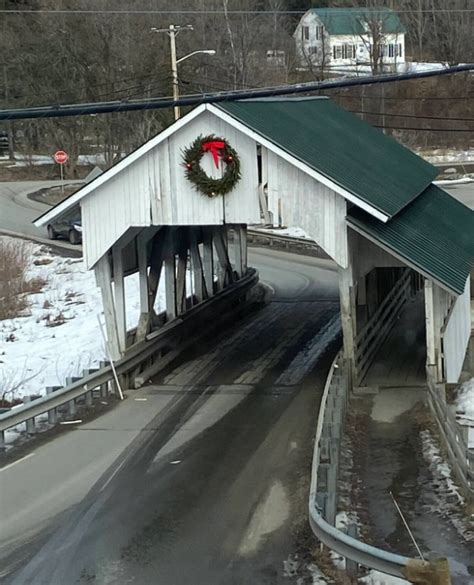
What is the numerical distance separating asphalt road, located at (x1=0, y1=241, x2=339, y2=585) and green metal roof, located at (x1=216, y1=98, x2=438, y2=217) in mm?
3422

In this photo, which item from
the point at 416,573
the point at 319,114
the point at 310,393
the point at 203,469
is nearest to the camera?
the point at 416,573

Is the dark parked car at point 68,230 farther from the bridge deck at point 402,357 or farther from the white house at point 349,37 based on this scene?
the white house at point 349,37

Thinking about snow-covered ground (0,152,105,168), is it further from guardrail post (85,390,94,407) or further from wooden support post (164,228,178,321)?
guardrail post (85,390,94,407)

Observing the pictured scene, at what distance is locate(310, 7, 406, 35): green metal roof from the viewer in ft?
261

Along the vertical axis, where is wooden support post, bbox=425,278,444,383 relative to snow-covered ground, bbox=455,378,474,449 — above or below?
above

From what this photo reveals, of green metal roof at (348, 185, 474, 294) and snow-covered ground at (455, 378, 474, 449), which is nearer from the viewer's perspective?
green metal roof at (348, 185, 474, 294)

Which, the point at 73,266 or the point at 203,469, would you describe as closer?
the point at 203,469

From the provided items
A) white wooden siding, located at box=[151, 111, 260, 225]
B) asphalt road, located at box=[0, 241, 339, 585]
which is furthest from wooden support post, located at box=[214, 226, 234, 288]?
white wooden siding, located at box=[151, 111, 260, 225]

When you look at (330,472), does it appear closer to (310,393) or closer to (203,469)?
(203,469)

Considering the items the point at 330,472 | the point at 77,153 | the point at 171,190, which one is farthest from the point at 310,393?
the point at 77,153

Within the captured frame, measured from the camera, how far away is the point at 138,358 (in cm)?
1822

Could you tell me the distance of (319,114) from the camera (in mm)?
23094

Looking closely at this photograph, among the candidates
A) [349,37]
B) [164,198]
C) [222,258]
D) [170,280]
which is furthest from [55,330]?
[349,37]

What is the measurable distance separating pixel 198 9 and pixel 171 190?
61419 millimetres
